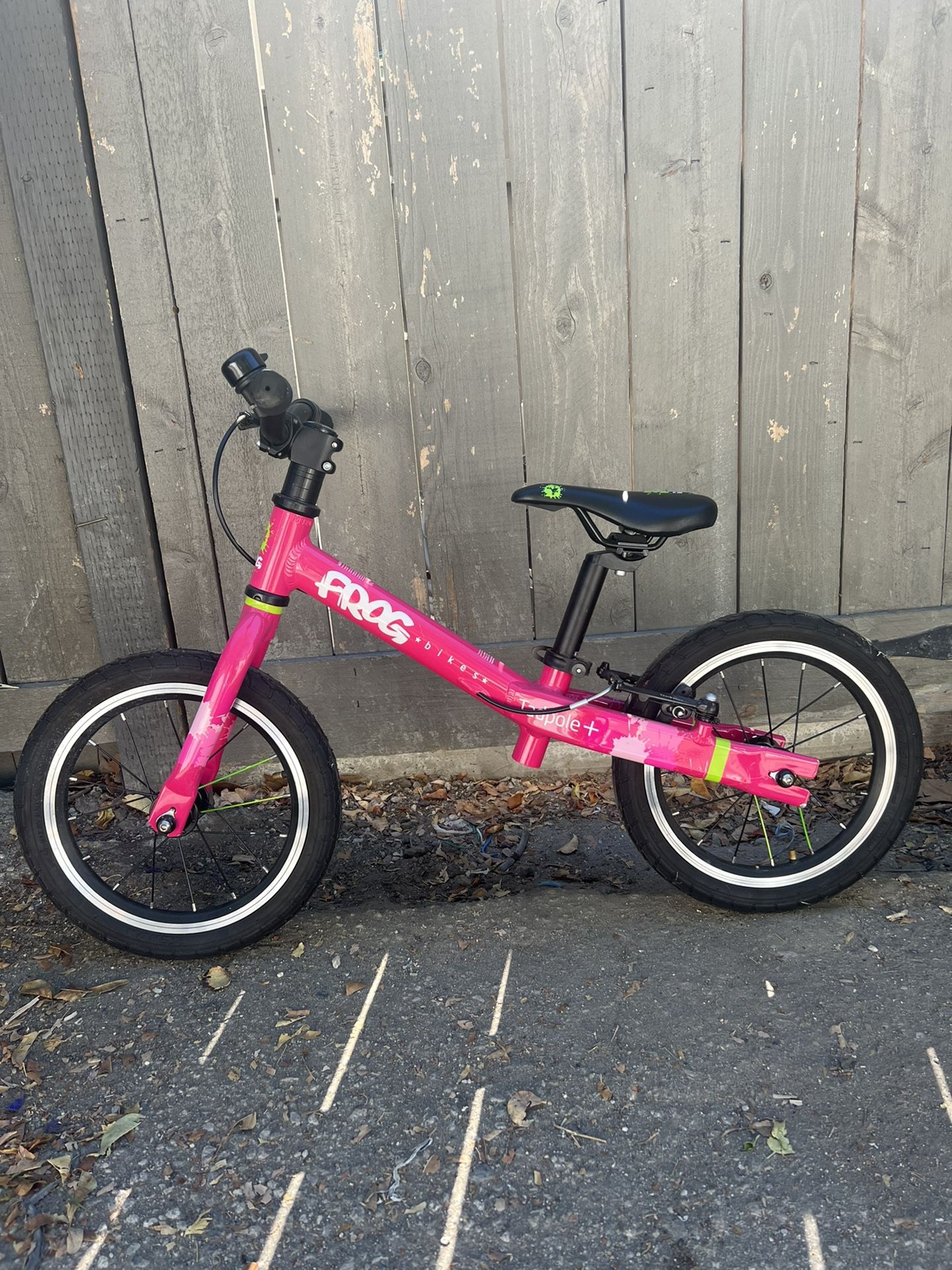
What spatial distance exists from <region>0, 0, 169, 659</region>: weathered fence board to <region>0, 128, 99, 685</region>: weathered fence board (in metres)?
0.07

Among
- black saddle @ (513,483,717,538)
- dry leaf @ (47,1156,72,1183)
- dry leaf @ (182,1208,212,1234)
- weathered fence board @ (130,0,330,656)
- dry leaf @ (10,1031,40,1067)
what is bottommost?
dry leaf @ (10,1031,40,1067)

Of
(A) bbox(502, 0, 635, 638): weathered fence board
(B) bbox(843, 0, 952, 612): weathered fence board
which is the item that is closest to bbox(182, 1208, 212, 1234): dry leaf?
(A) bbox(502, 0, 635, 638): weathered fence board

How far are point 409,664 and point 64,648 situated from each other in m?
1.00

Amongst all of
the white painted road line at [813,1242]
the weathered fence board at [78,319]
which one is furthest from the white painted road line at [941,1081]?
the weathered fence board at [78,319]

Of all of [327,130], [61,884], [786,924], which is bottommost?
[786,924]

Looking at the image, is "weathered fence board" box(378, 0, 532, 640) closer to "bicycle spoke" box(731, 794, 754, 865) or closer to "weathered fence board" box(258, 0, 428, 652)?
"weathered fence board" box(258, 0, 428, 652)

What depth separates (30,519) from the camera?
2.33 metres

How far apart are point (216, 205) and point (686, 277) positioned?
1158mm

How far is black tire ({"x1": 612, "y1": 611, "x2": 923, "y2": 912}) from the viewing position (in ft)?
6.17

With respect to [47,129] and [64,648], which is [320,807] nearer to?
[64,648]

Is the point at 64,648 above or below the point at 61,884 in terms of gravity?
above

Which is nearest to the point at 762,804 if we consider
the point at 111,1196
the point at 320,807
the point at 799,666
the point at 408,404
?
the point at 799,666

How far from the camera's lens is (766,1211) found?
1.25 metres

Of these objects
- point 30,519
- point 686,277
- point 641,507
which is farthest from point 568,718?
point 30,519
